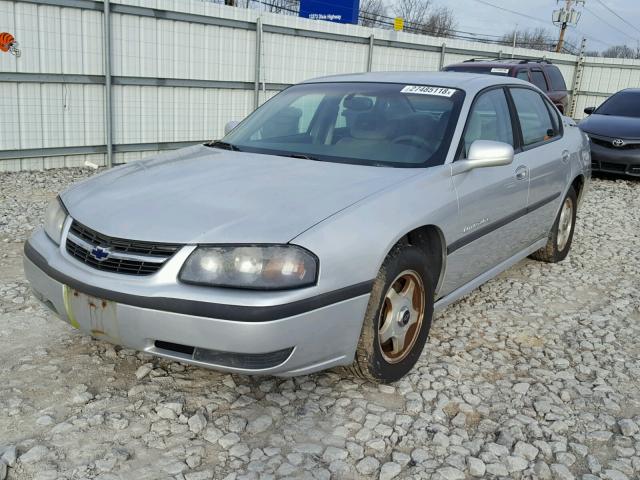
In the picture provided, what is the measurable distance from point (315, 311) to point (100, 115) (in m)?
7.38

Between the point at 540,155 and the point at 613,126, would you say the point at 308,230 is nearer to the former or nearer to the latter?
the point at 540,155

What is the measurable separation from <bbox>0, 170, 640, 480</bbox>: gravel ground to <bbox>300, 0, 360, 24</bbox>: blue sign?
18236 millimetres

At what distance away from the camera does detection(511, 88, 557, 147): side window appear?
4.53 metres

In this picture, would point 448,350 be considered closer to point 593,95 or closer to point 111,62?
point 111,62

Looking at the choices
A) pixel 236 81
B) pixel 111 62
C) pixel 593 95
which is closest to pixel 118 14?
pixel 111 62

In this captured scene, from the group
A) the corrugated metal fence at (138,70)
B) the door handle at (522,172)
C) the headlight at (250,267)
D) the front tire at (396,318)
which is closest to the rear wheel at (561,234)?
the door handle at (522,172)

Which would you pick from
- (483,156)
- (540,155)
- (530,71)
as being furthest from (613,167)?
(483,156)

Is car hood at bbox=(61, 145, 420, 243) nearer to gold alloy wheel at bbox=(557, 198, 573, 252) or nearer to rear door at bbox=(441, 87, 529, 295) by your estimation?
rear door at bbox=(441, 87, 529, 295)

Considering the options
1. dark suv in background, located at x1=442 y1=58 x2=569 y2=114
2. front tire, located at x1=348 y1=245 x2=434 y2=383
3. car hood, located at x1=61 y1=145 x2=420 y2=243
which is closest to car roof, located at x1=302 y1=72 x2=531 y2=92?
car hood, located at x1=61 y1=145 x2=420 y2=243

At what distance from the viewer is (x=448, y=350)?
3686mm

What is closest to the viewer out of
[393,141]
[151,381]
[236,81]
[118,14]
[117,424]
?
[117,424]

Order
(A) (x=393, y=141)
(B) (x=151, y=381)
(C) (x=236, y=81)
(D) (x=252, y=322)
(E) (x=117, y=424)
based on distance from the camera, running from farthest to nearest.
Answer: (C) (x=236, y=81) < (A) (x=393, y=141) < (B) (x=151, y=381) < (E) (x=117, y=424) < (D) (x=252, y=322)

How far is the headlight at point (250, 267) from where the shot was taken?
2.51 m

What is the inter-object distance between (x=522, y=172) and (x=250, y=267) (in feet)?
7.82
